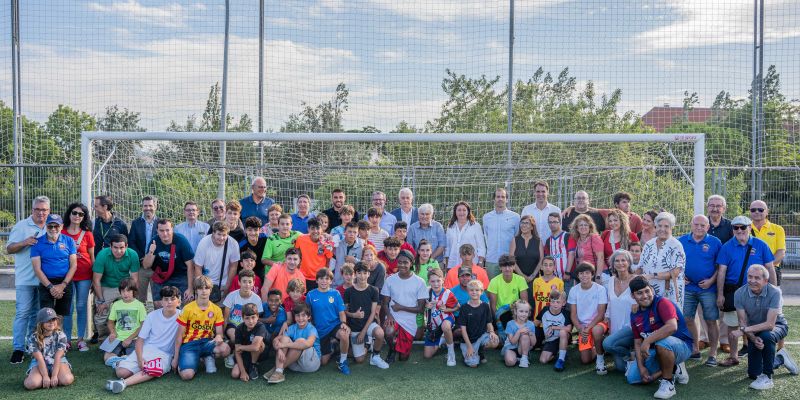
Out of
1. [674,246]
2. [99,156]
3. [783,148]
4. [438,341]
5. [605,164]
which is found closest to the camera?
[674,246]

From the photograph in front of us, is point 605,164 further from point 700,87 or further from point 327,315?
point 327,315

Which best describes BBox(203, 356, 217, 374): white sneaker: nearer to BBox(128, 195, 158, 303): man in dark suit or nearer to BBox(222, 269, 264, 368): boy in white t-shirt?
BBox(222, 269, 264, 368): boy in white t-shirt

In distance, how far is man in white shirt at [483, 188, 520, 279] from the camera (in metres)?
7.14

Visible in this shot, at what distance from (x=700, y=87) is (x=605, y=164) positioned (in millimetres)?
2626

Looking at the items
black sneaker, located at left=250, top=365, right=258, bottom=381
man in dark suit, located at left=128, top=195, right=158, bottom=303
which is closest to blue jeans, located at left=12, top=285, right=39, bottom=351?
man in dark suit, located at left=128, top=195, right=158, bottom=303

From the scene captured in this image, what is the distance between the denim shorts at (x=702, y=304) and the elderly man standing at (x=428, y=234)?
256 cm

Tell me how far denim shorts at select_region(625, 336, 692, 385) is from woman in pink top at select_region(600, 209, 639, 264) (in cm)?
135

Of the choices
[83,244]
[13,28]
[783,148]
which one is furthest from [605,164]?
[13,28]

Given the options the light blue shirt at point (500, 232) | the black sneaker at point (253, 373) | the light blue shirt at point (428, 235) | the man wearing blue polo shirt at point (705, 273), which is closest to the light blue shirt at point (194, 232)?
the black sneaker at point (253, 373)

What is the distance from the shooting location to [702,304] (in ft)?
20.0

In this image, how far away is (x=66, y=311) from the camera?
6.30 meters

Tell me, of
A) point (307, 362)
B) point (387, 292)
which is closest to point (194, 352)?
point (307, 362)

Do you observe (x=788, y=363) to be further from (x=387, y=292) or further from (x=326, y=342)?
(x=326, y=342)

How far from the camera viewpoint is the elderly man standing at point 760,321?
535 cm
